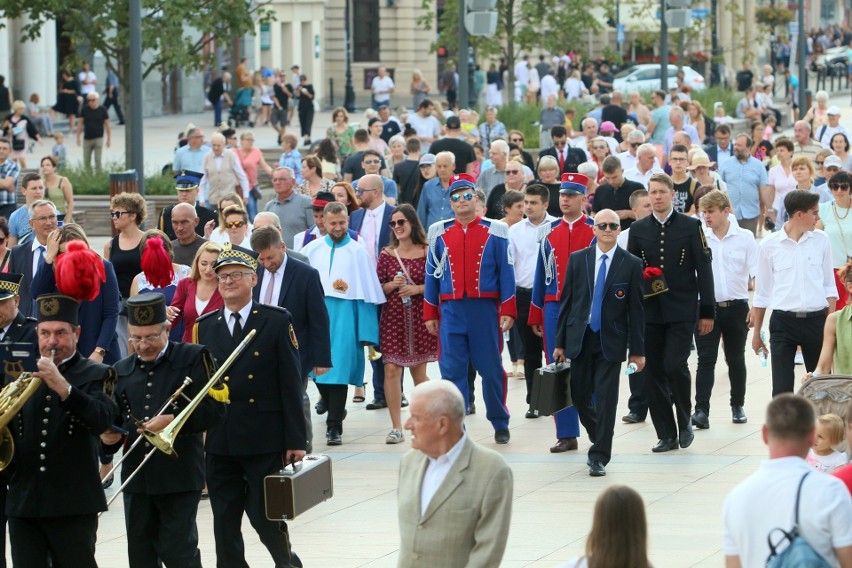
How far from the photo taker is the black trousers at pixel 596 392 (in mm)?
11461

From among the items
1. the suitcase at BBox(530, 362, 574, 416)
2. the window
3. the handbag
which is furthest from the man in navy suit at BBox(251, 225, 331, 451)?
the window

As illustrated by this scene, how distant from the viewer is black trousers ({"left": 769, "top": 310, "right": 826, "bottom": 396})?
39.2ft

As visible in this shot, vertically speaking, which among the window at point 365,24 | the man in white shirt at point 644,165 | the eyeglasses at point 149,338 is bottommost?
the eyeglasses at point 149,338

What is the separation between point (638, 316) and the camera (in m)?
11.6

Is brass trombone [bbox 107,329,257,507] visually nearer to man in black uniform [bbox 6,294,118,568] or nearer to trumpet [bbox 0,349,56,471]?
man in black uniform [bbox 6,294,118,568]

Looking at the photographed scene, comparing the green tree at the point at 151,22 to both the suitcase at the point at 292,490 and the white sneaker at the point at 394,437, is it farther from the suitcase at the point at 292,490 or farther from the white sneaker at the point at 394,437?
the suitcase at the point at 292,490

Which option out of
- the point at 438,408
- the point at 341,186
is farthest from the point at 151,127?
the point at 438,408

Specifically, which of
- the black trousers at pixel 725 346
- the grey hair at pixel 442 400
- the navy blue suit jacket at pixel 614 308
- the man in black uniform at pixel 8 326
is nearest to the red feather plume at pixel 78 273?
the man in black uniform at pixel 8 326

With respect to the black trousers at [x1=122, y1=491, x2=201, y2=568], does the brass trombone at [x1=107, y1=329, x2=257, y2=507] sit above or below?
above

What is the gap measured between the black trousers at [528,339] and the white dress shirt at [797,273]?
240cm

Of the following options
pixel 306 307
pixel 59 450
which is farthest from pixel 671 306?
pixel 59 450

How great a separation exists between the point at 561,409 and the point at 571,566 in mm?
6357

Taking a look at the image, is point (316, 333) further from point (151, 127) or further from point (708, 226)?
point (151, 127)

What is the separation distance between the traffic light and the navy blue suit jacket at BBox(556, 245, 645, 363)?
13230mm
